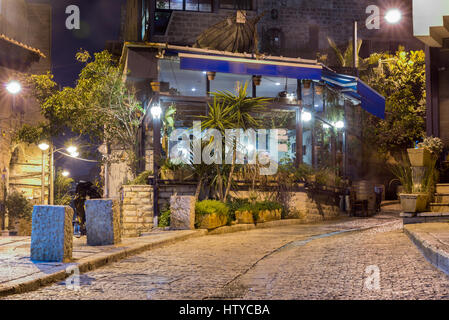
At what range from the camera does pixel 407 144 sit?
2712 cm

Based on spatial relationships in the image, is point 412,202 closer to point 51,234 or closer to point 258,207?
point 258,207

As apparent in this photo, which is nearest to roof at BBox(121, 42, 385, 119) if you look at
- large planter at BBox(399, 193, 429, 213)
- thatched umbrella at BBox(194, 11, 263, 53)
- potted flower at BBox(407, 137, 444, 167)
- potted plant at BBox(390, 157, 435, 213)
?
thatched umbrella at BBox(194, 11, 263, 53)

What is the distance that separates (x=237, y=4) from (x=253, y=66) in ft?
23.2

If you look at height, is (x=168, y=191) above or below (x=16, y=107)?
below

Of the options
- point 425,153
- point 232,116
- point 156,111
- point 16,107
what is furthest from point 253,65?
point 16,107

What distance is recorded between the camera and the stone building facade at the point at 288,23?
76.7 ft

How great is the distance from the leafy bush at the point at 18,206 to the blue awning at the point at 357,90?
42.7 ft

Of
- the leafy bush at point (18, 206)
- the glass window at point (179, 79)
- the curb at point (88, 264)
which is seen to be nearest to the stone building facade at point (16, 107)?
the leafy bush at point (18, 206)

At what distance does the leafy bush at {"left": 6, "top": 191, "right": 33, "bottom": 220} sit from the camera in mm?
22422

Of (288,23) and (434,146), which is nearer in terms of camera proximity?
(434,146)

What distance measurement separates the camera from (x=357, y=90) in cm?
1931
